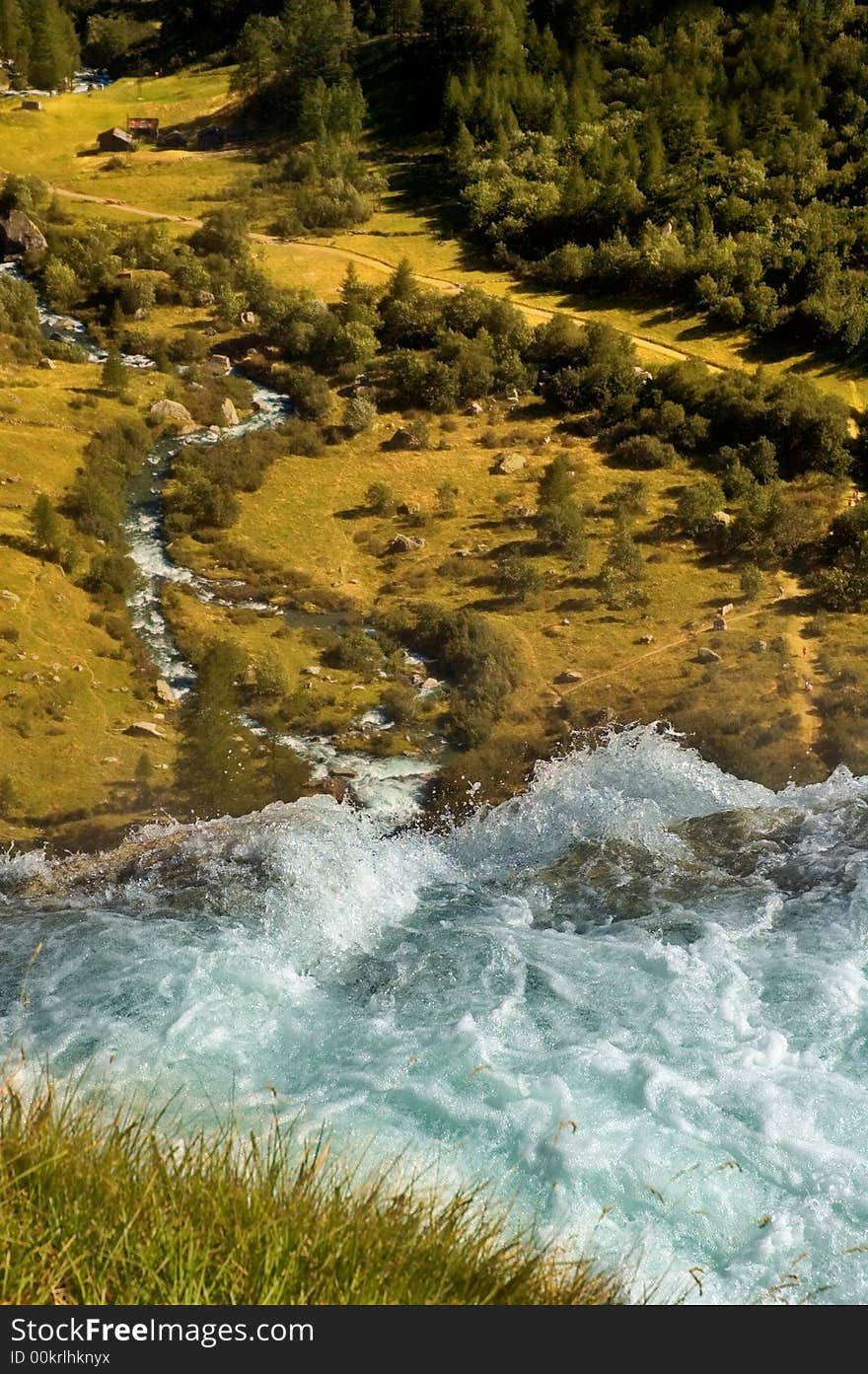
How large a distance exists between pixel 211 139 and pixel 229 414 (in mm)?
15979

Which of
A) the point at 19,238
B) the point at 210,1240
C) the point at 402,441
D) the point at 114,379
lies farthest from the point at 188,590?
the point at 19,238

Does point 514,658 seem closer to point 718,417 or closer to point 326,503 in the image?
point 326,503

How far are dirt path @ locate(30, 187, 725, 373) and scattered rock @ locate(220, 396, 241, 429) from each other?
18.6 feet

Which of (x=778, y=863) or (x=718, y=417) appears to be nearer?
(x=778, y=863)

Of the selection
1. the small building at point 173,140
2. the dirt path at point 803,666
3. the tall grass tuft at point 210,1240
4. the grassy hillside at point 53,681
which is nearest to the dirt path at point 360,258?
the small building at point 173,140

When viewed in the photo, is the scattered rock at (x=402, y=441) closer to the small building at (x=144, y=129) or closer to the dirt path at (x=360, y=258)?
the dirt path at (x=360, y=258)

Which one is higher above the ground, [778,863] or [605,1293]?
[605,1293]

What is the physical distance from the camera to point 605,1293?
5473 mm

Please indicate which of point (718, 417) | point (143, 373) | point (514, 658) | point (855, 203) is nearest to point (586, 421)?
point (718, 417)

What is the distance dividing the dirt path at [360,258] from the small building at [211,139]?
4.55 metres

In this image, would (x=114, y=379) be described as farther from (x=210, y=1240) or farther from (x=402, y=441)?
(x=210, y=1240)

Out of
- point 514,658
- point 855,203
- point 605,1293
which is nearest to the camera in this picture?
point 605,1293

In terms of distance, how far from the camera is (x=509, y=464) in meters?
19.9

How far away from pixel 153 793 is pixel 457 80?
2443cm
